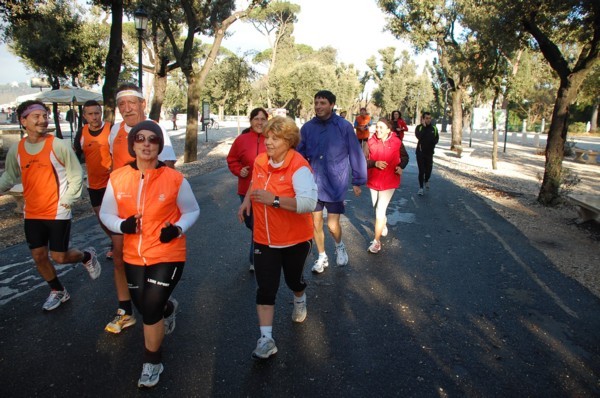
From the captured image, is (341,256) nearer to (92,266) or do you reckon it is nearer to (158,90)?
(92,266)

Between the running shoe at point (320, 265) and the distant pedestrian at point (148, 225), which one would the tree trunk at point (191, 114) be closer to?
the running shoe at point (320, 265)

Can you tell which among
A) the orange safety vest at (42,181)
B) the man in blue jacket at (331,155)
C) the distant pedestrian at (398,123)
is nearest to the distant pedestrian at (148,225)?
the orange safety vest at (42,181)

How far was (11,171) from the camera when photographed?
406 cm

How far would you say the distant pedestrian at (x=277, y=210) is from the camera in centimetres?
325

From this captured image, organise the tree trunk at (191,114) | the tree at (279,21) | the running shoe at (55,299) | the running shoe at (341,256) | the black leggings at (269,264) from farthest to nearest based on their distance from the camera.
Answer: the tree at (279,21) < the tree trunk at (191,114) < the running shoe at (341,256) < the running shoe at (55,299) < the black leggings at (269,264)

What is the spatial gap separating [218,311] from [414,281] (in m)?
2.21

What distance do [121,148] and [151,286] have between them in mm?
1524

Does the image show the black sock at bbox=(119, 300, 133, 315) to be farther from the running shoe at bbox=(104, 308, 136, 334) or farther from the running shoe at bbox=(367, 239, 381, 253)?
the running shoe at bbox=(367, 239, 381, 253)

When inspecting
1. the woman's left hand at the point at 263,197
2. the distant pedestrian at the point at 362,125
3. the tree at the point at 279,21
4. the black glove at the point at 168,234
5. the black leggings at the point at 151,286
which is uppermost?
the tree at the point at 279,21

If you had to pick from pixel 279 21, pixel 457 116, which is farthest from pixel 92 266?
pixel 279 21

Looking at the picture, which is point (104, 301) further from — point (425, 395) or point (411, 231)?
point (411, 231)

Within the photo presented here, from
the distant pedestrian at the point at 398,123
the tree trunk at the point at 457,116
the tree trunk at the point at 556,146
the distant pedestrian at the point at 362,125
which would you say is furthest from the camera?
the tree trunk at the point at 457,116

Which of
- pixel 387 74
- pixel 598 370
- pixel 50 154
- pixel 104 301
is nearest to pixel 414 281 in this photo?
pixel 598 370

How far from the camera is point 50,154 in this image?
3920 millimetres
